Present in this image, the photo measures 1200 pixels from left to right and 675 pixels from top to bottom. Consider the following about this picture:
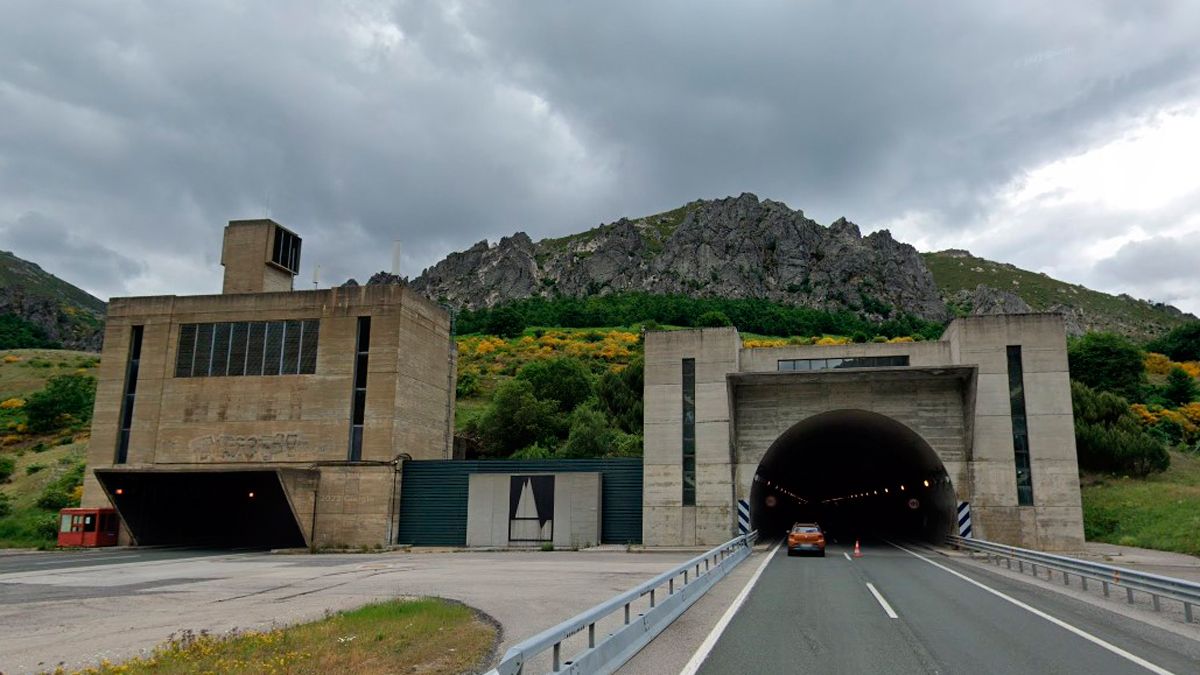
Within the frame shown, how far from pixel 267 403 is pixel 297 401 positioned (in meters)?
1.84

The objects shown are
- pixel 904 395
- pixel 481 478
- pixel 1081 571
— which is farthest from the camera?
pixel 481 478

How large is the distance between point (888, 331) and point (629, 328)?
5288 centimetres

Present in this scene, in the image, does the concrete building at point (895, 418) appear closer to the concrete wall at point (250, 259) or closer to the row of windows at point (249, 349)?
the row of windows at point (249, 349)

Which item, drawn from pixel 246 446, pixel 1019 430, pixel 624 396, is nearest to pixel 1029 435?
pixel 1019 430

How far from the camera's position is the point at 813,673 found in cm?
909

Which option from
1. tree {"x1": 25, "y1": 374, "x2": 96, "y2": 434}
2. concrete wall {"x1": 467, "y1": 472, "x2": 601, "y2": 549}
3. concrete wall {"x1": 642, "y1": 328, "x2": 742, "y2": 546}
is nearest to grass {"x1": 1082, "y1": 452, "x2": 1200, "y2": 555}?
concrete wall {"x1": 642, "y1": 328, "x2": 742, "y2": 546}

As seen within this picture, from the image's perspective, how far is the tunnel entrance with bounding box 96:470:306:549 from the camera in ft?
141

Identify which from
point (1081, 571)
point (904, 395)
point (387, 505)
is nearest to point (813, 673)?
point (1081, 571)

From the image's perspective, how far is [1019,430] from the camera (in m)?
35.6

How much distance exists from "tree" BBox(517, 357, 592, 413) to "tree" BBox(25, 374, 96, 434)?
44003 millimetres

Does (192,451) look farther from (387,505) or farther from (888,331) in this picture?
(888,331)

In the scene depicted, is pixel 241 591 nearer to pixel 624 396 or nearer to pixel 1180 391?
pixel 624 396

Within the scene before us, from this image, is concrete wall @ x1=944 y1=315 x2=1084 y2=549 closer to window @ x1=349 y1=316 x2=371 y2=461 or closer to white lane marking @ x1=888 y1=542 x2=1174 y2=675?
white lane marking @ x1=888 y1=542 x2=1174 y2=675

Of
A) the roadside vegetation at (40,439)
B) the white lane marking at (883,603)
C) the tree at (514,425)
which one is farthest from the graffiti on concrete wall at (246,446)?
the white lane marking at (883,603)
